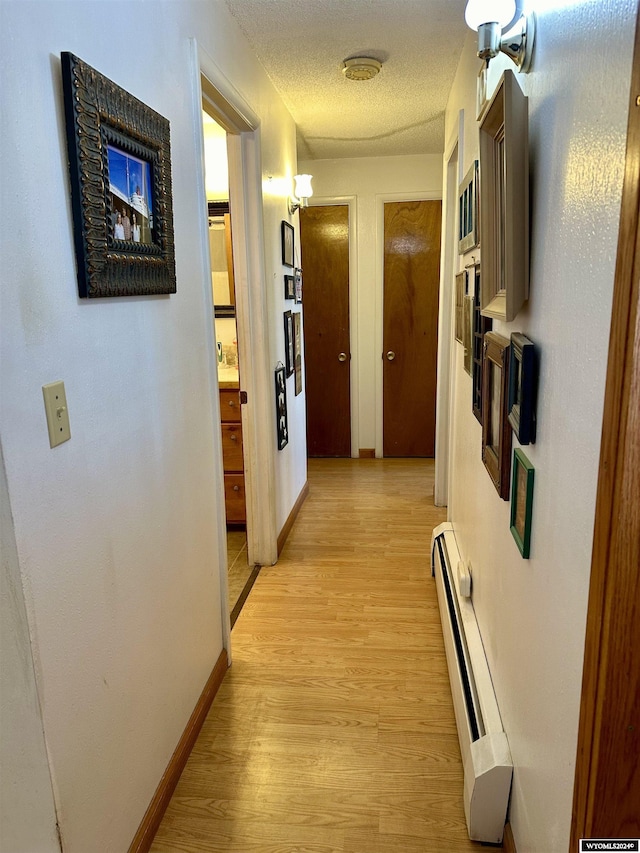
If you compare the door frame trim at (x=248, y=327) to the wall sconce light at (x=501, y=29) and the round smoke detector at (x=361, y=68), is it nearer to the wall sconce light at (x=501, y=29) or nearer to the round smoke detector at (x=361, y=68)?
the round smoke detector at (x=361, y=68)

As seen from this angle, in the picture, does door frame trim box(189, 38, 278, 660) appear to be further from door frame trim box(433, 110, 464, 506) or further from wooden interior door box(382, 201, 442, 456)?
wooden interior door box(382, 201, 442, 456)

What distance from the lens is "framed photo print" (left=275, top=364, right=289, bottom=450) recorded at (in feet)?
10.0

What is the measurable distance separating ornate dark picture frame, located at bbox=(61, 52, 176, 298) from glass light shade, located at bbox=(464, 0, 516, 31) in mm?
790

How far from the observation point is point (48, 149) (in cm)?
104

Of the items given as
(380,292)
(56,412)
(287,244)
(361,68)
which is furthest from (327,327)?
(56,412)

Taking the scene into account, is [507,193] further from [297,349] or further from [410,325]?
[410,325]

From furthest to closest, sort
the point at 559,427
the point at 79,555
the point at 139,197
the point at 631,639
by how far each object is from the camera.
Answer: the point at 139,197
the point at 79,555
the point at 559,427
the point at 631,639

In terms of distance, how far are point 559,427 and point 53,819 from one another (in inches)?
46.8

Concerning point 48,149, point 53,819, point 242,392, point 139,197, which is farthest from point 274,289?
point 53,819

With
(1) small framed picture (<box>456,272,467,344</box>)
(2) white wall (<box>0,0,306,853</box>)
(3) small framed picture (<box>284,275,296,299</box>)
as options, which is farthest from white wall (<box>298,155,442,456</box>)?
(2) white wall (<box>0,0,306,853</box>)

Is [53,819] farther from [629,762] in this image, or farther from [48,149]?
[48,149]

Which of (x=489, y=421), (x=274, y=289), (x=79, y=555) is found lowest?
(x=79, y=555)

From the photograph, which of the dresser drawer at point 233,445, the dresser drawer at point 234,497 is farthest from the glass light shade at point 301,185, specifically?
the dresser drawer at point 234,497

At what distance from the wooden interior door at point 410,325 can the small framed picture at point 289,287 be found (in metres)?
1.50
